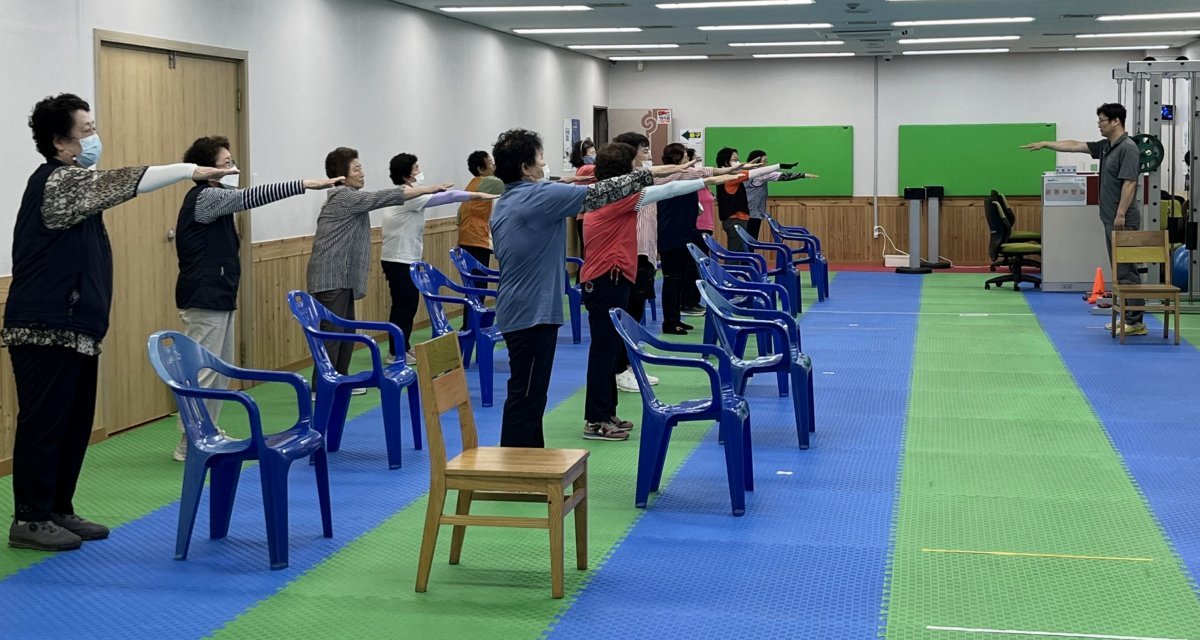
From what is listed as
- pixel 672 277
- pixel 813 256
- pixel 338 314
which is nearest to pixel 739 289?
pixel 672 277

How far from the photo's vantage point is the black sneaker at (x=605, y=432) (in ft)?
23.7

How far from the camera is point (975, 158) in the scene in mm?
19125

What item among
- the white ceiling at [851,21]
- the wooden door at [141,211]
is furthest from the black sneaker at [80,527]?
the white ceiling at [851,21]

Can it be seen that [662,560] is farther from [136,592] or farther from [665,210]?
[665,210]

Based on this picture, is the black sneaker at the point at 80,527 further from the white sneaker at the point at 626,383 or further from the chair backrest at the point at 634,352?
the white sneaker at the point at 626,383

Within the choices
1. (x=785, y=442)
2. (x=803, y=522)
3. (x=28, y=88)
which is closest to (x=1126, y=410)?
(x=785, y=442)

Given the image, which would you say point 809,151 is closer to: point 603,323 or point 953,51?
point 953,51

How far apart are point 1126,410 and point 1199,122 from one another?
6.09 metres

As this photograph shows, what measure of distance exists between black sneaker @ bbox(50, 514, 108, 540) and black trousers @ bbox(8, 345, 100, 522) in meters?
0.09

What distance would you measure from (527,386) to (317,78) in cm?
571

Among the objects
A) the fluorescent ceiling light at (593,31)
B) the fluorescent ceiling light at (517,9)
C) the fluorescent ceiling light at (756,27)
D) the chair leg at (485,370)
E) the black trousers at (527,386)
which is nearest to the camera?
the black trousers at (527,386)

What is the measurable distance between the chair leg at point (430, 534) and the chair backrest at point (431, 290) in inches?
146

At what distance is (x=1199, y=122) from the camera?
13.0m

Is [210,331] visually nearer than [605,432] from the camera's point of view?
Yes
